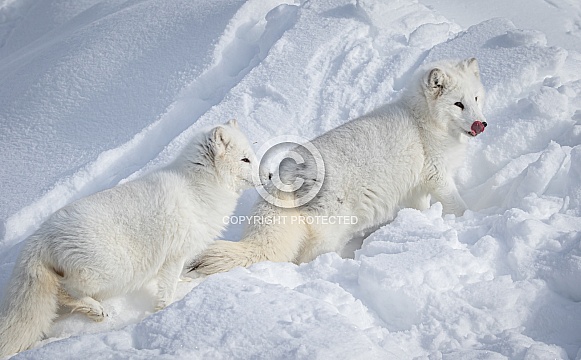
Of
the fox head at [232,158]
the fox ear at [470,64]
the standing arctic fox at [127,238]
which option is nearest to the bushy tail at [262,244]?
the standing arctic fox at [127,238]

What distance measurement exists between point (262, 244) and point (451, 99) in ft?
6.61

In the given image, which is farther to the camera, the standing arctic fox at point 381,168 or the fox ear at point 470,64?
the fox ear at point 470,64

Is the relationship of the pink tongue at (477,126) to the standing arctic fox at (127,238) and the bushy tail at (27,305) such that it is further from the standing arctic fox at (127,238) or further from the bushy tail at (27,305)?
Result: the bushy tail at (27,305)

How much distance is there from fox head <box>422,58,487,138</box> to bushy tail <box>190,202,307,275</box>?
1.50 meters

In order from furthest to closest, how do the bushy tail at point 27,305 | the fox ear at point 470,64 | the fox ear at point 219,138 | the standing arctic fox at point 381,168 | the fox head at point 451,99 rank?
the fox ear at point 470,64 < the fox head at point 451,99 < the standing arctic fox at point 381,168 < the fox ear at point 219,138 < the bushy tail at point 27,305

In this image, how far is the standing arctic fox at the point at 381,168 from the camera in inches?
176

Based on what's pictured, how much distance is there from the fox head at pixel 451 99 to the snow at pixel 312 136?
0.47m

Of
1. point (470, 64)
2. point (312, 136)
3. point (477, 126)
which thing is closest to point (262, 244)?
point (312, 136)

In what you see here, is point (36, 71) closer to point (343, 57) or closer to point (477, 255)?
point (343, 57)

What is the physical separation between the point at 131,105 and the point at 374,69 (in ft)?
8.38

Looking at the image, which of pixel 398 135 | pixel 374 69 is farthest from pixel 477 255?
pixel 374 69

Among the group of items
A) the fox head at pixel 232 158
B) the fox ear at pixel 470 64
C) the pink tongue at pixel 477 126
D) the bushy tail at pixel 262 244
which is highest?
the fox head at pixel 232 158

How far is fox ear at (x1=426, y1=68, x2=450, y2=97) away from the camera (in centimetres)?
484

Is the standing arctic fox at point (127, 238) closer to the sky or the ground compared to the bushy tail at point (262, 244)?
closer to the sky
